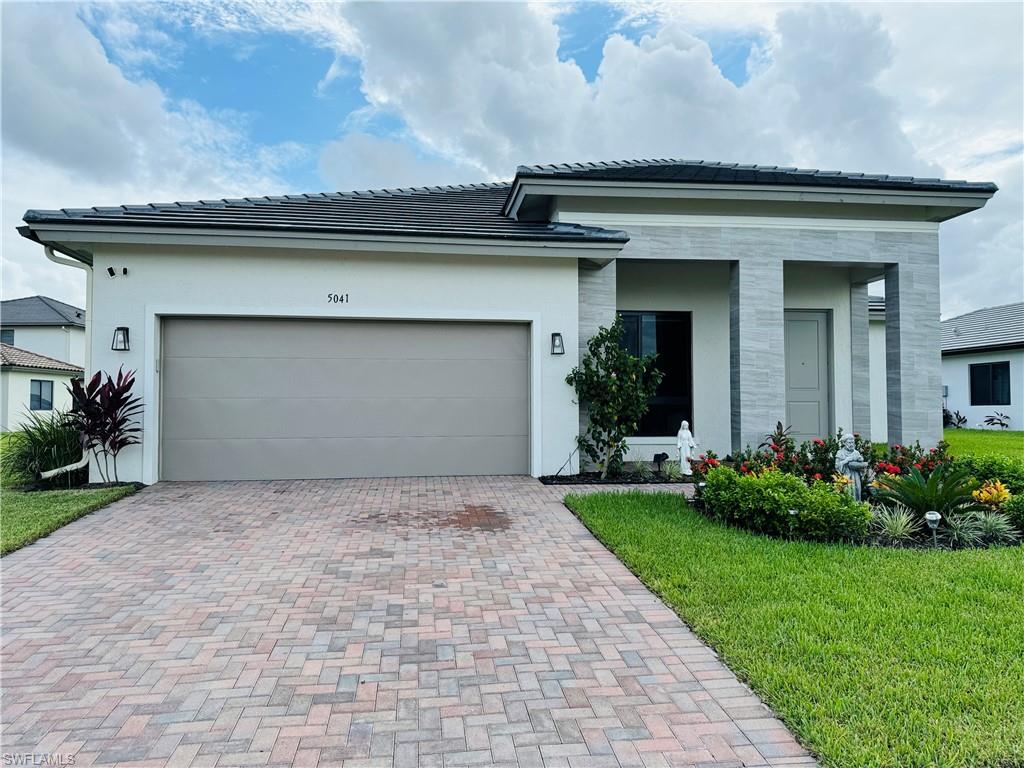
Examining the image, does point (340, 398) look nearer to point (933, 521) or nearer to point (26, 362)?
point (933, 521)

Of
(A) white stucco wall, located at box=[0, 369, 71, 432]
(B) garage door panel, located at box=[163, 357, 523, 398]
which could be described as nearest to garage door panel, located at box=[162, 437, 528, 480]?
(B) garage door panel, located at box=[163, 357, 523, 398]

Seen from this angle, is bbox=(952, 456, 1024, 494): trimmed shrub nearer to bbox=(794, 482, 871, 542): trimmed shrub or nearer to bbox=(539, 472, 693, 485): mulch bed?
bbox=(794, 482, 871, 542): trimmed shrub

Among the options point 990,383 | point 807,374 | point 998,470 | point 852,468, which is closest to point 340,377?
point 852,468

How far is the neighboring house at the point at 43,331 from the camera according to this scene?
28.9 metres

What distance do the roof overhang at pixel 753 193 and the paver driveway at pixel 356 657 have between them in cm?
601

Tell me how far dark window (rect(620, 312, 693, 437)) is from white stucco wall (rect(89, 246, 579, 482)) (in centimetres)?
254

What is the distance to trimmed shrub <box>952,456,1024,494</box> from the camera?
20.4 feet

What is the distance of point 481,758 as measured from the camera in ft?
7.25

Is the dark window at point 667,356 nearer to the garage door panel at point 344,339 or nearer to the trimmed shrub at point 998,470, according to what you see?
the garage door panel at point 344,339

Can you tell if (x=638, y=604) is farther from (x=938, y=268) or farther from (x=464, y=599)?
(x=938, y=268)

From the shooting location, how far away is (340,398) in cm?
854

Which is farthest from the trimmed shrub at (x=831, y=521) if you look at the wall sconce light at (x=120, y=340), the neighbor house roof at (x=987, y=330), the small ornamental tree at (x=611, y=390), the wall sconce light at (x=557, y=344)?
the neighbor house roof at (x=987, y=330)

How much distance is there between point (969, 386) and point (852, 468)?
19.7 m

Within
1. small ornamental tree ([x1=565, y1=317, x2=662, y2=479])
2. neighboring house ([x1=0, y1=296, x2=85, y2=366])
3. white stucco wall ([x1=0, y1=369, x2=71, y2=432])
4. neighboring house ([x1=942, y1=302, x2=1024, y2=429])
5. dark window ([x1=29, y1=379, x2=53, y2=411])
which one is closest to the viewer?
small ornamental tree ([x1=565, y1=317, x2=662, y2=479])
